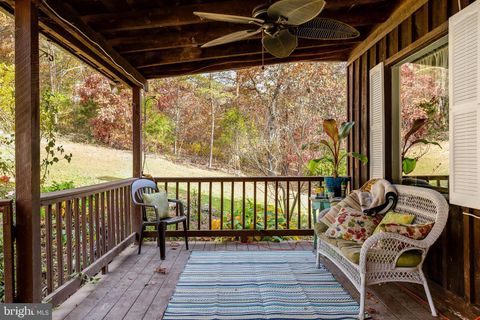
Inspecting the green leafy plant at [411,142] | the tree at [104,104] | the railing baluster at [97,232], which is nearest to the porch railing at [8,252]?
the railing baluster at [97,232]

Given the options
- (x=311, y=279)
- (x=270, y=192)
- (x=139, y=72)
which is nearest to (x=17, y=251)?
(x=311, y=279)

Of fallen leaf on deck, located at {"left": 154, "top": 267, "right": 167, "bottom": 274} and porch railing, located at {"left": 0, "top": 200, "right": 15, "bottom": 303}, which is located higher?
porch railing, located at {"left": 0, "top": 200, "right": 15, "bottom": 303}

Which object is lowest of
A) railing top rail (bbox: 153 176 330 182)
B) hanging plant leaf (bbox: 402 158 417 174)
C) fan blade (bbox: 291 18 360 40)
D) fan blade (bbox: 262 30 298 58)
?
railing top rail (bbox: 153 176 330 182)

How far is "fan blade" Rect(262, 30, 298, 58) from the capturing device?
9.18 ft

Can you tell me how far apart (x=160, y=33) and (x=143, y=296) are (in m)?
2.67

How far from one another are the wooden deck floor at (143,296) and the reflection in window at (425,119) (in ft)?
3.36

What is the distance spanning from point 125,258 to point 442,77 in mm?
3775

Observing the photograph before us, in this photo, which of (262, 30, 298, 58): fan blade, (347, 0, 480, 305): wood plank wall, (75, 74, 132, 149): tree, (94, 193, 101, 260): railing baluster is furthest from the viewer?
(75, 74, 132, 149): tree

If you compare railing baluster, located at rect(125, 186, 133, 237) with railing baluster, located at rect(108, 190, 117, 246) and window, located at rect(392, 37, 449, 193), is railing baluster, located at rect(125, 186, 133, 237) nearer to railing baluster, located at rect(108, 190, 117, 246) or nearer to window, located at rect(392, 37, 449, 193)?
railing baluster, located at rect(108, 190, 117, 246)

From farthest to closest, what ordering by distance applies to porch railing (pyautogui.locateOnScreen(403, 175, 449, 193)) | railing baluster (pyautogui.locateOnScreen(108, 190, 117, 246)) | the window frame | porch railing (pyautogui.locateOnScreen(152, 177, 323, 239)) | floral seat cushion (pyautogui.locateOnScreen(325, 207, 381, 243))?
porch railing (pyautogui.locateOnScreen(152, 177, 323, 239))
railing baluster (pyautogui.locateOnScreen(108, 190, 117, 246))
the window frame
floral seat cushion (pyautogui.locateOnScreen(325, 207, 381, 243))
porch railing (pyautogui.locateOnScreen(403, 175, 449, 193))

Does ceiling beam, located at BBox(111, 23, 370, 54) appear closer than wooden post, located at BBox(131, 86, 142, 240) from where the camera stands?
Yes

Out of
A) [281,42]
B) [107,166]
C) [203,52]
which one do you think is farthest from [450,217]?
[107,166]

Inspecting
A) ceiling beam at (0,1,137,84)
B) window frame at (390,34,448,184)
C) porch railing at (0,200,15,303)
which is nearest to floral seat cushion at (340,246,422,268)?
window frame at (390,34,448,184)

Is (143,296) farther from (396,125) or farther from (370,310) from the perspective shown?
(396,125)
